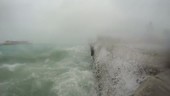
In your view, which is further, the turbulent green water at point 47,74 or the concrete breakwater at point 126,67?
the turbulent green water at point 47,74

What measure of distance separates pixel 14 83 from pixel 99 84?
273 inches

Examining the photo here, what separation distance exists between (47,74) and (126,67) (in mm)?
7013

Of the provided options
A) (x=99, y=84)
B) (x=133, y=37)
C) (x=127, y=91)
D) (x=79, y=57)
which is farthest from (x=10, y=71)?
(x=133, y=37)

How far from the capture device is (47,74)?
16.3m

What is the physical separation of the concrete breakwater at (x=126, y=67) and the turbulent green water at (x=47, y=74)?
1357 mm

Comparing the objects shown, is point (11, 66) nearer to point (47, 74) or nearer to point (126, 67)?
point (47, 74)

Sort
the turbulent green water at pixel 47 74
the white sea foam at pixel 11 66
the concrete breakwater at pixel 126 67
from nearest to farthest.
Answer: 1. the concrete breakwater at pixel 126 67
2. the turbulent green water at pixel 47 74
3. the white sea foam at pixel 11 66

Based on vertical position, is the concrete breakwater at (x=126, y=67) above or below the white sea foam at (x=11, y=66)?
above

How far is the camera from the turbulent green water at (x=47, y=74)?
13.6 meters

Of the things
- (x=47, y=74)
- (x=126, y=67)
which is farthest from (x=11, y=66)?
(x=126, y=67)

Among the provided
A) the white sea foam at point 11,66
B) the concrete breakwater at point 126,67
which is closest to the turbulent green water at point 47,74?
the white sea foam at point 11,66

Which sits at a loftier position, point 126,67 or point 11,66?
point 126,67

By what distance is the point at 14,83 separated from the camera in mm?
14945

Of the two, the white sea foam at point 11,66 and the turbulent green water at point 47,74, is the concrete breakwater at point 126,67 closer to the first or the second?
the turbulent green water at point 47,74
